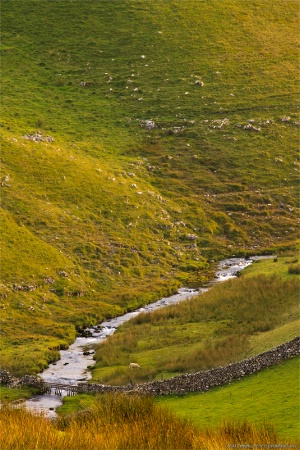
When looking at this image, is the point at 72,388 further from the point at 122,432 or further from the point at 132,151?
the point at 132,151

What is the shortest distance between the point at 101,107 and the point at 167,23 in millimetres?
25370

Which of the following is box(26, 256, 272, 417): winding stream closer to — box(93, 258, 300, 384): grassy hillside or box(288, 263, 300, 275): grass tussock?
box(93, 258, 300, 384): grassy hillside

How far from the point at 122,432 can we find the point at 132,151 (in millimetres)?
73886

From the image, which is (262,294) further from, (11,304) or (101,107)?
(101,107)

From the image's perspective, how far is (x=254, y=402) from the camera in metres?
32.7

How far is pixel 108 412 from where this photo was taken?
26656 mm

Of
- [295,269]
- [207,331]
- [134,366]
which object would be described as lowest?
[295,269]

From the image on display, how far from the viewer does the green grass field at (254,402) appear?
3002 centimetres

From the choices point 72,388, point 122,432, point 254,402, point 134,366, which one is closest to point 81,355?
point 134,366

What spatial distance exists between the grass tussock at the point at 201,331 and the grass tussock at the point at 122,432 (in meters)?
14.5

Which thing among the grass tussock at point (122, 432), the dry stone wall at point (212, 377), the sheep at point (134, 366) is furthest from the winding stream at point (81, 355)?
the grass tussock at point (122, 432)

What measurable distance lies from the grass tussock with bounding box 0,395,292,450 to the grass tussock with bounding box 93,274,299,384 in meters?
14.5

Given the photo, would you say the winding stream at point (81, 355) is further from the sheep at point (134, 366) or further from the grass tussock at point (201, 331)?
the sheep at point (134, 366)

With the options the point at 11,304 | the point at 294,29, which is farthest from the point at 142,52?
the point at 11,304
